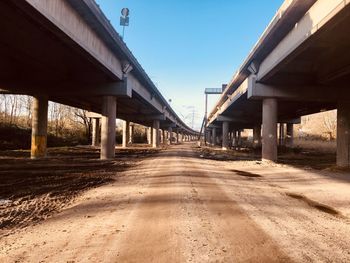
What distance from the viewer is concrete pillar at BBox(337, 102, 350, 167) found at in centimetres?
2281

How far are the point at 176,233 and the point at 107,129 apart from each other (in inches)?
804

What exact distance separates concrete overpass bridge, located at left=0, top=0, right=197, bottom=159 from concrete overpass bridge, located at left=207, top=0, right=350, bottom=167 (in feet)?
28.7

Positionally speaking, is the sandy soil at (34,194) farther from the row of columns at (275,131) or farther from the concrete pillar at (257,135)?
the concrete pillar at (257,135)

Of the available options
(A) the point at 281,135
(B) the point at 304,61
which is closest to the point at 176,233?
(B) the point at 304,61

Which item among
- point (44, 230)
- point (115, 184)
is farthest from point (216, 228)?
point (115, 184)

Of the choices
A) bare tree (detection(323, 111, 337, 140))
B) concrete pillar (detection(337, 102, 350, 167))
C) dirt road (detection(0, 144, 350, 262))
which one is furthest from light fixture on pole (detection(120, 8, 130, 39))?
bare tree (detection(323, 111, 337, 140))

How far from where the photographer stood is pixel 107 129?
25.8 meters

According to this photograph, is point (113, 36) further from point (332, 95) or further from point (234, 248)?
point (234, 248)

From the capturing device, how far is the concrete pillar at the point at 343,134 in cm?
2281

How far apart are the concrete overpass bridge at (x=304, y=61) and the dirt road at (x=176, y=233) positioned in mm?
7293

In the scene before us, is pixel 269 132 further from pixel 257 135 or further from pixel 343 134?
pixel 257 135

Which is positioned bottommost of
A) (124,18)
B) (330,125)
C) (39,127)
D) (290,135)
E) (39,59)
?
(39,127)

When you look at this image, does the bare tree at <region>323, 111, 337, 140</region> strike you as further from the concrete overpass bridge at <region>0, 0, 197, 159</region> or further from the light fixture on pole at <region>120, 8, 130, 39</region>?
the light fixture on pole at <region>120, 8, 130, 39</region>

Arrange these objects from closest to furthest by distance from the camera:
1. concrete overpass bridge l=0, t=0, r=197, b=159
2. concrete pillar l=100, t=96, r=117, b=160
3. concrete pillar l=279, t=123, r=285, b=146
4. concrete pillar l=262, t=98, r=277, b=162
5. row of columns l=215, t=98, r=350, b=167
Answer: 1. concrete overpass bridge l=0, t=0, r=197, b=159
2. row of columns l=215, t=98, r=350, b=167
3. concrete pillar l=262, t=98, r=277, b=162
4. concrete pillar l=100, t=96, r=117, b=160
5. concrete pillar l=279, t=123, r=285, b=146
